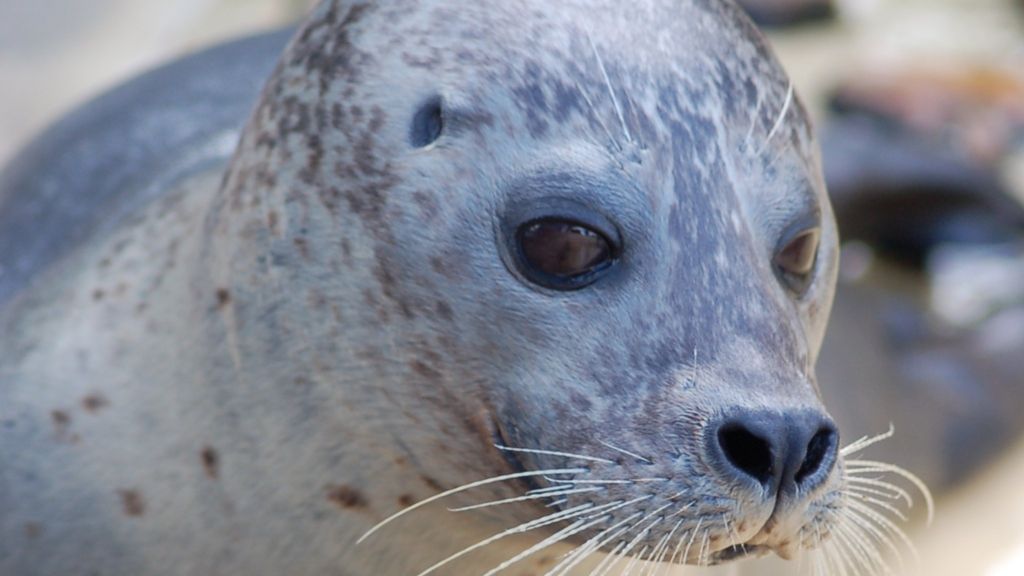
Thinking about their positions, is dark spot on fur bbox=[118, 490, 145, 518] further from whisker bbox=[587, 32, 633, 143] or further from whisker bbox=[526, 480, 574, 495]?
whisker bbox=[587, 32, 633, 143]

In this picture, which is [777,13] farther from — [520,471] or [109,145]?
[520,471]

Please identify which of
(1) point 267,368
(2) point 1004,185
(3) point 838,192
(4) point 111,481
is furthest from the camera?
(2) point 1004,185

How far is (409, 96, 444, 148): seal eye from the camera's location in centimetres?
216

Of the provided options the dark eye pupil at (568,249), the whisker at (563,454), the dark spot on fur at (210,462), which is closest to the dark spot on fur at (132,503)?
the dark spot on fur at (210,462)

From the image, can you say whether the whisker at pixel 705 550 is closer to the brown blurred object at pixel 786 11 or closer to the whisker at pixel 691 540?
the whisker at pixel 691 540

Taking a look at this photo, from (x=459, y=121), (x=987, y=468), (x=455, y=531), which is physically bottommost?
(x=987, y=468)

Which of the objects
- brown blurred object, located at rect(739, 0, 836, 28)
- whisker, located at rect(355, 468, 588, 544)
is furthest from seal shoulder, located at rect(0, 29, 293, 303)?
brown blurred object, located at rect(739, 0, 836, 28)

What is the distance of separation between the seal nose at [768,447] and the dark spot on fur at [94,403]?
3.41 ft

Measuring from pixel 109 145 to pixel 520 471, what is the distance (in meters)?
1.48

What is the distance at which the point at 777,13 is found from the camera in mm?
8133

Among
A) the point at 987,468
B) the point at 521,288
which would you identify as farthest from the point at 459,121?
the point at 987,468

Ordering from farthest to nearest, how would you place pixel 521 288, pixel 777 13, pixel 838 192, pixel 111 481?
pixel 777 13 < pixel 838 192 < pixel 111 481 < pixel 521 288

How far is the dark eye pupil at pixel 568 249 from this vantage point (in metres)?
2.05

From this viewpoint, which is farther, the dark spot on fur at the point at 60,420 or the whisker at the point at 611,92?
the dark spot on fur at the point at 60,420
